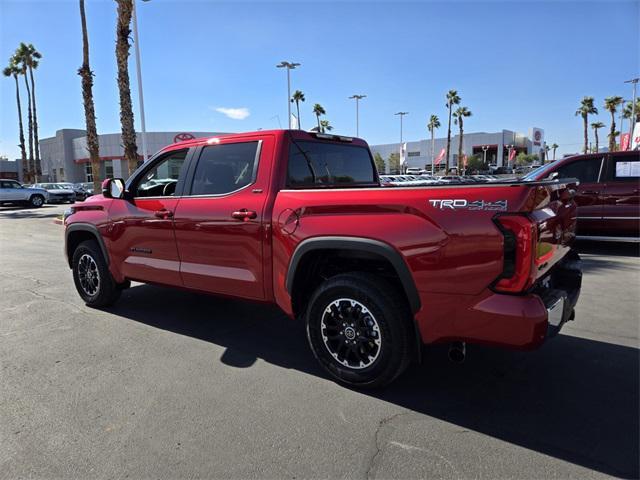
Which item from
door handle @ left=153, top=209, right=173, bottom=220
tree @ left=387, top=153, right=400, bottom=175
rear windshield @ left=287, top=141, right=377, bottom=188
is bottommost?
door handle @ left=153, top=209, right=173, bottom=220

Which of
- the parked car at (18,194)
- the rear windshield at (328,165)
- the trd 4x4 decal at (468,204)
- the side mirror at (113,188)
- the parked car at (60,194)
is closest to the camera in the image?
the trd 4x4 decal at (468,204)

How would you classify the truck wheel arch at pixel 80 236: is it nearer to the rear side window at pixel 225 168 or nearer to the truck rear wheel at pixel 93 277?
the truck rear wheel at pixel 93 277

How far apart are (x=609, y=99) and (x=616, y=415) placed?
6934cm

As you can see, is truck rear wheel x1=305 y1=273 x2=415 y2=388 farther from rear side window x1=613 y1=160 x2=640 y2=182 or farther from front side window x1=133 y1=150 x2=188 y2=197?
rear side window x1=613 y1=160 x2=640 y2=182

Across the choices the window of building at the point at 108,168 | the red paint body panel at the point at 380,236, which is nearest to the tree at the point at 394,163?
the window of building at the point at 108,168

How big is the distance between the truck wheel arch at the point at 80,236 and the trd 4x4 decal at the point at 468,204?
402cm

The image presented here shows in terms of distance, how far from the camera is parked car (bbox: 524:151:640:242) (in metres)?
8.27

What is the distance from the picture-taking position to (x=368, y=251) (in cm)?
309

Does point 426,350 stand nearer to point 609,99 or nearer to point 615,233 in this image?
point 615,233

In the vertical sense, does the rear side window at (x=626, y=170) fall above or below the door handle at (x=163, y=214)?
above

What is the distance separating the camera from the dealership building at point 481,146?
78875 millimetres

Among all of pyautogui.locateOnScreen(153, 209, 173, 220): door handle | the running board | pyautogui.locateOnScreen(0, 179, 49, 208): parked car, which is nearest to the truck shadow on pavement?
pyautogui.locateOnScreen(153, 209, 173, 220): door handle

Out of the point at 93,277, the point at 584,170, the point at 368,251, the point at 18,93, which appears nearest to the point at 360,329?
the point at 368,251

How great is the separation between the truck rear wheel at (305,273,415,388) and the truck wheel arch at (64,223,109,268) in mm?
3030
